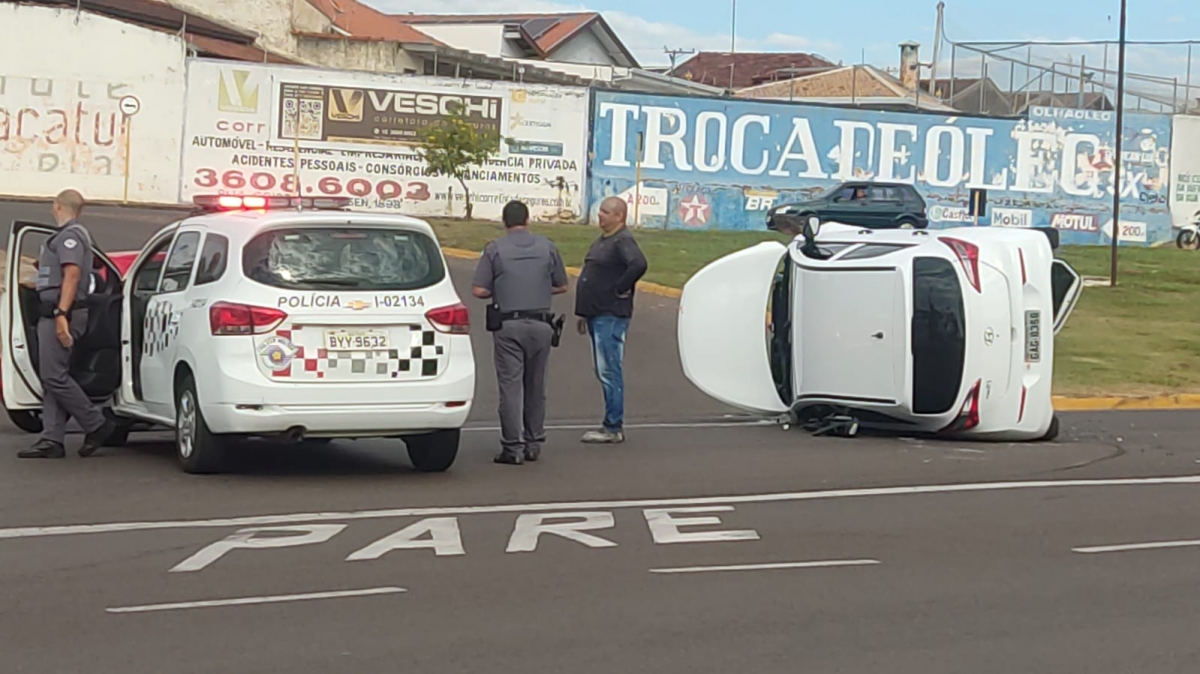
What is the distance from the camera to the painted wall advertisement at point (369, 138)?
40.9m

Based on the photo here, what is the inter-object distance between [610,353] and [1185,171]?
134 ft

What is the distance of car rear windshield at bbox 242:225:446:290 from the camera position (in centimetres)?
1009

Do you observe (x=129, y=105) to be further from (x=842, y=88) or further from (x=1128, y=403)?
(x=1128, y=403)

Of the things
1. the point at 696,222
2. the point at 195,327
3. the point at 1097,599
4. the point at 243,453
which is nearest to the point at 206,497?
the point at 195,327

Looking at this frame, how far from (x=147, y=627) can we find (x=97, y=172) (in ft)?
116

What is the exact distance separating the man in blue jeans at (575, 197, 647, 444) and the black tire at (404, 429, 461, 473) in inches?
77.0

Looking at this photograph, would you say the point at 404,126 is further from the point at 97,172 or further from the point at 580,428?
the point at 580,428

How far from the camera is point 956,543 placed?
27.9 feet

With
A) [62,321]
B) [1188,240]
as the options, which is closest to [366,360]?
[62,321]

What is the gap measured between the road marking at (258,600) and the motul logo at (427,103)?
35927mm

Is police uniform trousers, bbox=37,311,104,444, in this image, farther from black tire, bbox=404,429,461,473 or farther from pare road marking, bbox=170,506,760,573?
pare road marking, bbox=170,506,760,573

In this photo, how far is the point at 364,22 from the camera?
58.0 metres

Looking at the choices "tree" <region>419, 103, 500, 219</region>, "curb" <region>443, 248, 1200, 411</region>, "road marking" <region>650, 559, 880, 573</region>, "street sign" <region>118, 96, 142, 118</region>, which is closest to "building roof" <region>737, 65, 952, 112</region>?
"tree" <region>419, 103, 500, 219</region>

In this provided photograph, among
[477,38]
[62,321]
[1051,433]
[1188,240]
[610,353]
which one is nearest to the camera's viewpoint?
→ [62,321]
